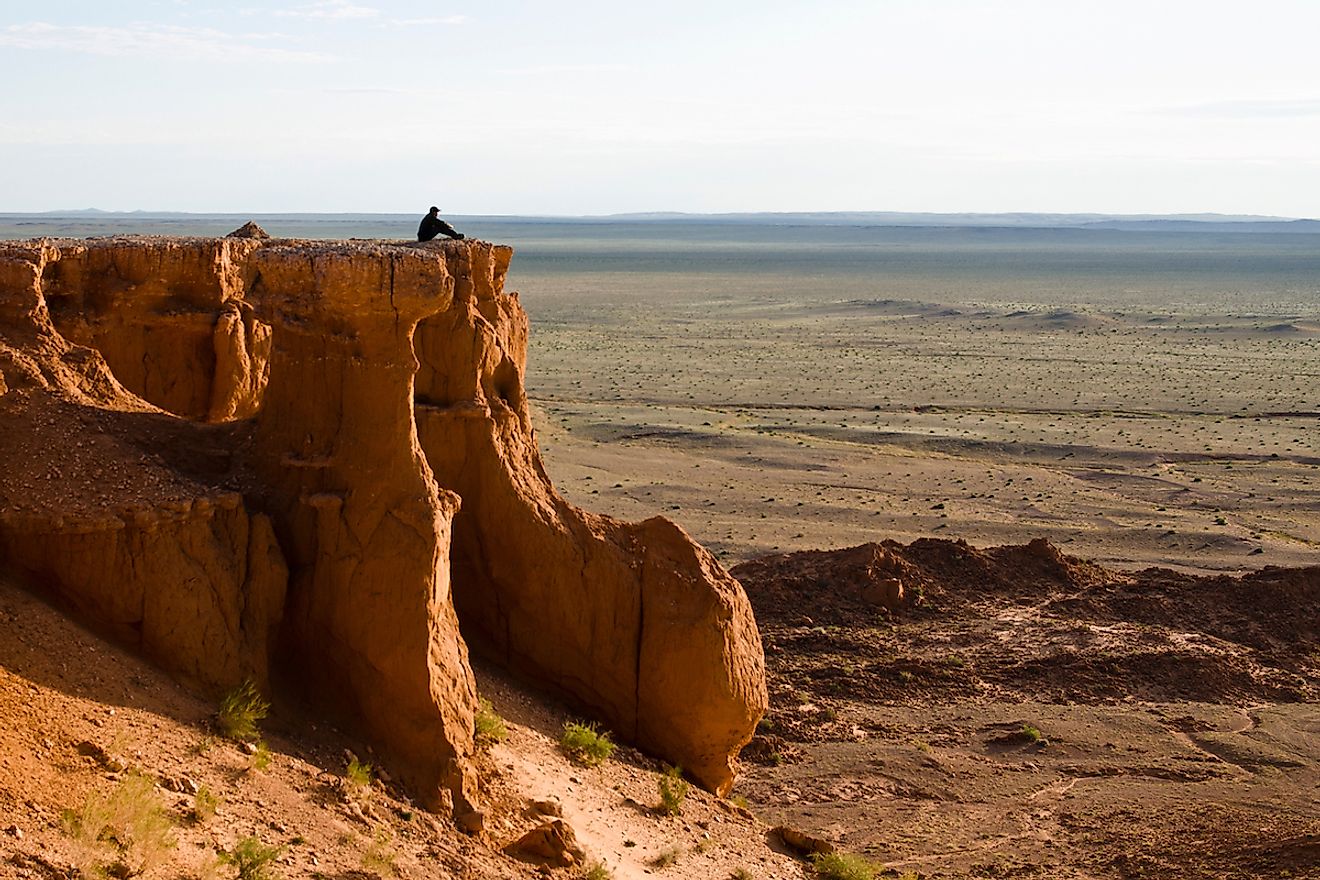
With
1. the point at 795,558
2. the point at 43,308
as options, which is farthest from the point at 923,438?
the point at 43,308

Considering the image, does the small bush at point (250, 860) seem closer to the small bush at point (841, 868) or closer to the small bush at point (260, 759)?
the small bush at point (260, 759)

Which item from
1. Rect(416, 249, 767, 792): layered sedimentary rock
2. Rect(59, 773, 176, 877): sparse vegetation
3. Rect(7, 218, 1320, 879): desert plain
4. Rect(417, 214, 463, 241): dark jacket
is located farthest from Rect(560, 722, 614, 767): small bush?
Rect(417, 214, 463, 241): dark jacket

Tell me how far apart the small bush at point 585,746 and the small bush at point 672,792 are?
594 mm

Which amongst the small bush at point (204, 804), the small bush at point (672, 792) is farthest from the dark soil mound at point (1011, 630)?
the small bush at point (204, 804)

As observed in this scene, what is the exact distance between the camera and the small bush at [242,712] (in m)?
11.2

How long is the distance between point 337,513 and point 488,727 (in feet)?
7.60

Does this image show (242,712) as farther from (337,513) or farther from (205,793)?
(337,513)

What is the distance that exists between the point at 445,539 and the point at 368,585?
79 cm

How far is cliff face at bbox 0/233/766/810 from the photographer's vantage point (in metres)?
11.8

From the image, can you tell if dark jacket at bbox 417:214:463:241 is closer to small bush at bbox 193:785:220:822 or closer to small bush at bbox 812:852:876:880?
small bush at bbox 193:785:220:822

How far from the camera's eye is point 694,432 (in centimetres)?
4600

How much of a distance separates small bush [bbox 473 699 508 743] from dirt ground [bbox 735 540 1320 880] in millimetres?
4198

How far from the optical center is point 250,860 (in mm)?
9859

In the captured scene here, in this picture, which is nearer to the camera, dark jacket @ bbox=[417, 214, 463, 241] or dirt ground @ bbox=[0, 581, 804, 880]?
dirt ground @ bbox=[0, 581, 804, 880]
